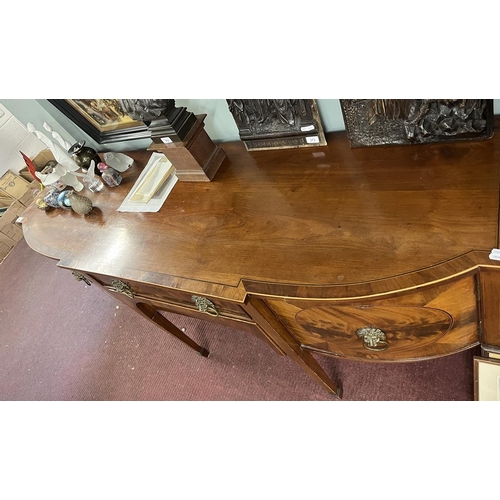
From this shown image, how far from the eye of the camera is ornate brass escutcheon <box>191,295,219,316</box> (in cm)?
92

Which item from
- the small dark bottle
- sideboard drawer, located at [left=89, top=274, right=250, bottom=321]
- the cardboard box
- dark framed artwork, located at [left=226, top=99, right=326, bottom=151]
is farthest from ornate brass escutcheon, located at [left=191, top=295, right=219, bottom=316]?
the cardboard box

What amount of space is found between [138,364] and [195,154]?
1147 mm

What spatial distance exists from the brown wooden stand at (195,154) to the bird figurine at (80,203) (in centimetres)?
33

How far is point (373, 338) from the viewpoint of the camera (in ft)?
2.74

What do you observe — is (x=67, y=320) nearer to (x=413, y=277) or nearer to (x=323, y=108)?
(x=323, y=108)

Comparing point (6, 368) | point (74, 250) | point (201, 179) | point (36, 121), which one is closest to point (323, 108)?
point (201, 179)

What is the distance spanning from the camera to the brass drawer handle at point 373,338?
0.82 meters

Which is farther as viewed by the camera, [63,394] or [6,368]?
[6,368]

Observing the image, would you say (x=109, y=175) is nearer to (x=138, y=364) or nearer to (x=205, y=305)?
(x=205, y=305)

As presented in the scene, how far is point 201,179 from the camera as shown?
1.08 m

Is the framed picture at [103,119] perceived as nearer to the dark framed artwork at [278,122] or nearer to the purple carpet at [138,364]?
the dark framed artwork at [278,122]

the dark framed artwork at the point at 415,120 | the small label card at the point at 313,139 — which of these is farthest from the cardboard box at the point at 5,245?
the dark framed artwork at the point at 415,120

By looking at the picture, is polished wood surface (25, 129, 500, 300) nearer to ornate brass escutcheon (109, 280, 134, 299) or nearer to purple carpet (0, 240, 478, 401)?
ornate brass escutcheon (109, 280, 134, 299)

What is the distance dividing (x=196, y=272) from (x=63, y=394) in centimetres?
137
